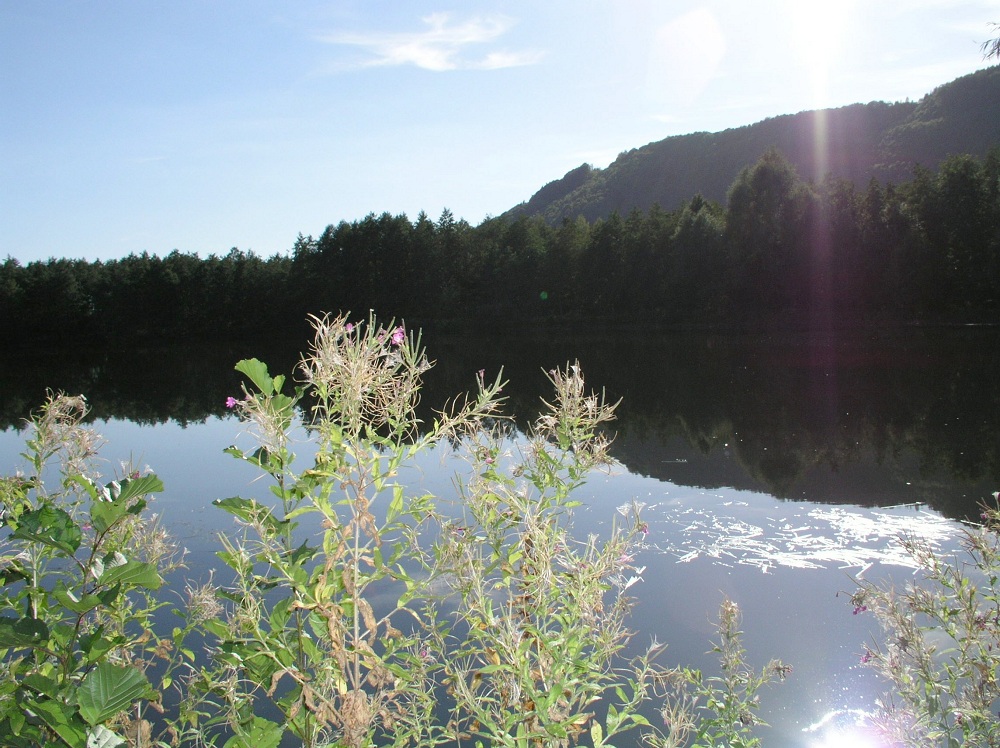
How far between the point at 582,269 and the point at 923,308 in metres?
17.7

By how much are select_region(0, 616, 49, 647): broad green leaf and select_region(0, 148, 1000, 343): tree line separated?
1444 inches

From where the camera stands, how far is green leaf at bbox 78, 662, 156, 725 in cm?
121

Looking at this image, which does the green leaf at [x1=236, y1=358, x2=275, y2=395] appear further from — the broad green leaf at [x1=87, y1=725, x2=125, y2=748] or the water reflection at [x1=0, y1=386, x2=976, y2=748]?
the water reflection at [x1=0, y1=386, x2=976, y2=748]

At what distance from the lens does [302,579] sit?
1.52 metres

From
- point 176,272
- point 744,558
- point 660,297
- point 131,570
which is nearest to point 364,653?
point 131,570

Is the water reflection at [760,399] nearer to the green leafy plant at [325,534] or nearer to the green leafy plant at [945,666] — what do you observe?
the green leafy plant at [945,666]

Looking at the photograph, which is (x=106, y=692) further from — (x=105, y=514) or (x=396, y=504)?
(x=396, y=504)

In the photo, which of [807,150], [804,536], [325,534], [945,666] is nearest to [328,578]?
[325,534]

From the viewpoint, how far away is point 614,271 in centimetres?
4306

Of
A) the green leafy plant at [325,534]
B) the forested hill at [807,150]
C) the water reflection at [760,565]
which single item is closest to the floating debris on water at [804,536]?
the water reflection at [760,565]

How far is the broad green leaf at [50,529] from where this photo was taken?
1354 mm

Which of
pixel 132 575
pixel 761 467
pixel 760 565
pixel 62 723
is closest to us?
pixel 62 723

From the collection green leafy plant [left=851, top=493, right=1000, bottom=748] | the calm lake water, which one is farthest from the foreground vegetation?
green leafy plant [left=851, top=493, right=1000, bottom=748]

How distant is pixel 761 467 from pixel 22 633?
1096 cm
